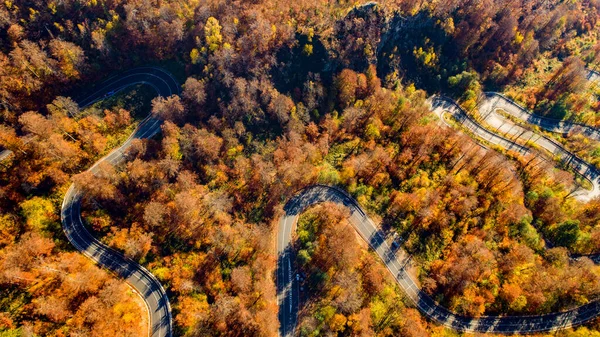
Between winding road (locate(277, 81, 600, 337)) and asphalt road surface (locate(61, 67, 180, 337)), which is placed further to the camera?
winding road (locate(277, 81, 600, 337))

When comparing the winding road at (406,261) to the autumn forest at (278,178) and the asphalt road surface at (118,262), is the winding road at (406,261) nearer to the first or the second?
the autumn forest at (278,178)

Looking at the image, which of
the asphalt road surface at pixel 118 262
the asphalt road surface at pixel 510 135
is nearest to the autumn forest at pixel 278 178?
the asphalt road surface at pixel 118 262

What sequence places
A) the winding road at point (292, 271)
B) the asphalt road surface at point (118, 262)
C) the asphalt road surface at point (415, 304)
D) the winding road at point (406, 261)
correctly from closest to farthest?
the asphalt road surface at point (118, 262), the winding road at point (292, 271), the asphalt road surface at point (415, 304), the winding road at point (406, 261)

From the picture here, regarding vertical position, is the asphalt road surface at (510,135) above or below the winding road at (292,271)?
above

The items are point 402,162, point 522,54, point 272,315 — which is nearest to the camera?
point 272,315

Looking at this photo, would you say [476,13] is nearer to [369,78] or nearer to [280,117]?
[369,78]

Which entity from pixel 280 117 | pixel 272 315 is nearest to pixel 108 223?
pixel 272 315

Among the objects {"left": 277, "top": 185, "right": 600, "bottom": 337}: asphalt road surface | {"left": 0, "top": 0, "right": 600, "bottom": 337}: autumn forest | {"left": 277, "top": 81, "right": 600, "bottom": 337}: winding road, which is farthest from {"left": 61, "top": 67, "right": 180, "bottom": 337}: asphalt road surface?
{"left": 277, "top": 81, "right": 600, "bottom": 337}: winding road

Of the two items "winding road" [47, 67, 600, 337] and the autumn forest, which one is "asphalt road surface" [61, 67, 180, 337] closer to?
"winding road" [47, 67, 600, 337]

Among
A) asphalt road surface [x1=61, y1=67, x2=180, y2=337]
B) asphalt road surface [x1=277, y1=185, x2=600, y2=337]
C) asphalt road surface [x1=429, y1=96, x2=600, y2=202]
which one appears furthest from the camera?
asphalt road surface [x1=429, y1=96, x2=600, y2=202]

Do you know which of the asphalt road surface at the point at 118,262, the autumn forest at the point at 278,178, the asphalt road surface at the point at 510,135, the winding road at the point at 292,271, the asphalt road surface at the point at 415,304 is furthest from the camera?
the asphalt road surface at the point at 510,135

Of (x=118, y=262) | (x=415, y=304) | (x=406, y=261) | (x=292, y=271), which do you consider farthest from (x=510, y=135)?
(x=118, y=262)
